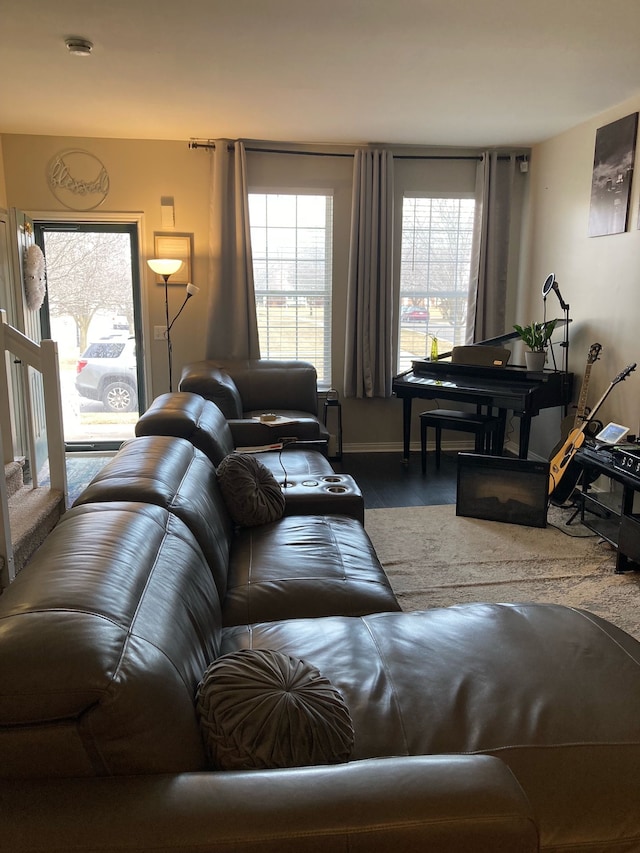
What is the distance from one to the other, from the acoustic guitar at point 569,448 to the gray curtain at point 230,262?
8.24 feet

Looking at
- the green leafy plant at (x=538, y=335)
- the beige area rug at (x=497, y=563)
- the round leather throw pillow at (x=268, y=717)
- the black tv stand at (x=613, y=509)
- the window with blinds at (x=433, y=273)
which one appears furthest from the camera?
the window with blinds at (x=433, y=273)

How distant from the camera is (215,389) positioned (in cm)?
412

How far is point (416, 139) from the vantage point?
4.82m

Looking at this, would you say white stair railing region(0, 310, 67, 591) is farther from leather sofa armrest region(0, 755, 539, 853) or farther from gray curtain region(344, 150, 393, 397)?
leather sofa armrest region(0, 755, 539, 853)

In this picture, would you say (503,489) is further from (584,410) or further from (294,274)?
(294,274)

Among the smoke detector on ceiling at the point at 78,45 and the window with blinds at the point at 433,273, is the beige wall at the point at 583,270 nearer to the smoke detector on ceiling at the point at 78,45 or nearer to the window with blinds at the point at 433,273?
the window with blinds at the point at 433,273

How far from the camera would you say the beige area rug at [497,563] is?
2814mm

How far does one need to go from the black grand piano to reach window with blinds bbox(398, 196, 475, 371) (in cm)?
49

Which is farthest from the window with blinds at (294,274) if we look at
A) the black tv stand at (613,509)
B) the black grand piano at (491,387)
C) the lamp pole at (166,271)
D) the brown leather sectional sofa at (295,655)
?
the brown leather sectional sofa at (295,655)

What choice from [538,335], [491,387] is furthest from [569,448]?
[538,335]

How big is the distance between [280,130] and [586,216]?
2.27 meters

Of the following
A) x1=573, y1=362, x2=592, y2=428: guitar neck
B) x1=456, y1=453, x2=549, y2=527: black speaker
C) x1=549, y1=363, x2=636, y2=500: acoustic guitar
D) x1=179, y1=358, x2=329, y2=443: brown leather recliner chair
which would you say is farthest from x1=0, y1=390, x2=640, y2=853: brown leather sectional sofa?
x1=179, y1=358, x2=329, y2=443: brown leather recliner chair

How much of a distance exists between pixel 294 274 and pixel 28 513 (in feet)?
9.66

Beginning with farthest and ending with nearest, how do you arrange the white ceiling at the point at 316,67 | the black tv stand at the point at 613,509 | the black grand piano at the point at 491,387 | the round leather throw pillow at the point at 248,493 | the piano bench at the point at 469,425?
1. the piano bench at the point at 469,425
2. the black grand piano at the point at 491,387
3. the black tv stand at the point at 613,509
4. the white ceiling at the point at 316,67
5. the round leather throw pillow at the point at 248,493
